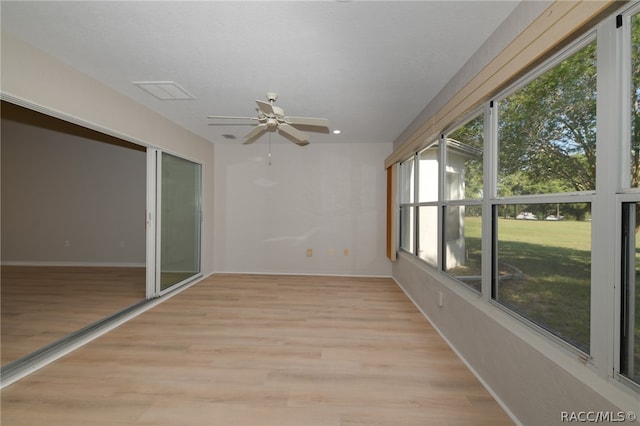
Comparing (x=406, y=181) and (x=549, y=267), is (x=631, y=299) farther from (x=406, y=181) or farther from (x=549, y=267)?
(x=406, y=181)

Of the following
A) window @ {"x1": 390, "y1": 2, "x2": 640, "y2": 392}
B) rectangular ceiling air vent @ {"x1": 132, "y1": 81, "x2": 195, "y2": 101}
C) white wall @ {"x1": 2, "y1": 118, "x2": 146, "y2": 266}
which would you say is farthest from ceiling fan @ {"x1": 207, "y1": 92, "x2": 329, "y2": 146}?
white wall @ {"x1": 2, "y1": 118, "x2": 146, "y2": 266}

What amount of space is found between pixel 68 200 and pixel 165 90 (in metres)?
4.77

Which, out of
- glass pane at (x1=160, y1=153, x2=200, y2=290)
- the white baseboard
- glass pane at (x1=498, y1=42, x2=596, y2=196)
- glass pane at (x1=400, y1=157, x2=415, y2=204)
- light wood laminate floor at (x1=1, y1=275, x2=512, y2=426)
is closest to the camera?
glass pane at (x1=498, y1=42, x2=596, y2=196)

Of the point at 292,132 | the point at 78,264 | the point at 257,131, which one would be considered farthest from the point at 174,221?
the point at 78,264

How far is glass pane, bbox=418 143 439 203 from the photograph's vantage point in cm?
374

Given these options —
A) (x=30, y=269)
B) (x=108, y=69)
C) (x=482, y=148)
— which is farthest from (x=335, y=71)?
(x=30, y=269)

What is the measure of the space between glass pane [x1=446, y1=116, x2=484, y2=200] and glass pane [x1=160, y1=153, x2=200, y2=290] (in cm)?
368

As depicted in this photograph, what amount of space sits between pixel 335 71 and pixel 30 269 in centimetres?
679

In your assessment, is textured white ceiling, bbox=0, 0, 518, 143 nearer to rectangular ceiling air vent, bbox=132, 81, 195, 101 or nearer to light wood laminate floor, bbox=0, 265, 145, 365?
rectangular ceiling air vent, bbox=132, 81, 195, 101

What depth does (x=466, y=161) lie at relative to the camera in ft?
8.72

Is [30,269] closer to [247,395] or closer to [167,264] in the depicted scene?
[167,264]

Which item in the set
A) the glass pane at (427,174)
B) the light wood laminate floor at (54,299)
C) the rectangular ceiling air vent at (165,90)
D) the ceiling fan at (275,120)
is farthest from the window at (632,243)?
the light wood laminate floor at (54,299)

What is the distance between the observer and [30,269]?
5.32 m

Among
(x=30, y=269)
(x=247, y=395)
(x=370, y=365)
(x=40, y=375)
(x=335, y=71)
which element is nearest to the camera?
(x=247, y=395)
